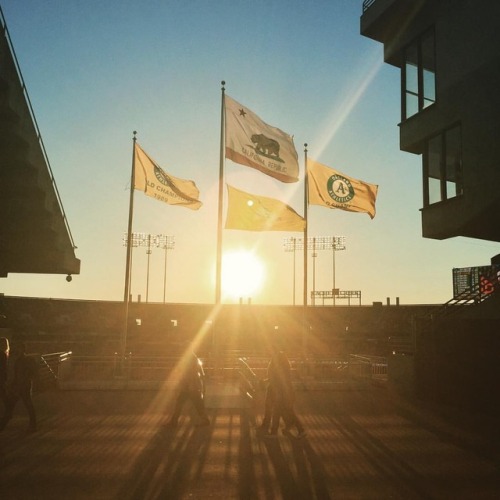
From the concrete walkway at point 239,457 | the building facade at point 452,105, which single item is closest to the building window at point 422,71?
the building facade at point 452,105

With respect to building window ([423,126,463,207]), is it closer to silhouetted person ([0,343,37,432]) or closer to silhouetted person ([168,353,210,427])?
silhouetted person ([168,353,210,427])

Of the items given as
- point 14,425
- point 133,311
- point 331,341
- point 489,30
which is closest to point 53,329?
point 133,311

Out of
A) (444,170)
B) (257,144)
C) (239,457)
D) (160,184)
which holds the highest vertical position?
(257,144)

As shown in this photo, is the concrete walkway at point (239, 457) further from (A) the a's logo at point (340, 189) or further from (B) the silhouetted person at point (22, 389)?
(A) the a's logo at point (340, 189)

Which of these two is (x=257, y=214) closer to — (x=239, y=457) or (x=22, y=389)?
(x=22, y=389)

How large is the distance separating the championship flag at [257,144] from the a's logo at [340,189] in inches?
71.7

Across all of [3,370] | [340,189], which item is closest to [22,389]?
[3,370]

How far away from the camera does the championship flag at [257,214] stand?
706 inches

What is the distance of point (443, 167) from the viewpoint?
1995 cm

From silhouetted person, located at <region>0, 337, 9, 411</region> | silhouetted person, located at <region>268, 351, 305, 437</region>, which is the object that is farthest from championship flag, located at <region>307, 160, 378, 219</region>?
silhouetted person, located at <region>0, 337, 9, 411</region>

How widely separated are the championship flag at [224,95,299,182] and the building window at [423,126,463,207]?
5.51 m

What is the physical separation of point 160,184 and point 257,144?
381 cm

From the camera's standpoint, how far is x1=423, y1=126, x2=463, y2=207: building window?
19594mm

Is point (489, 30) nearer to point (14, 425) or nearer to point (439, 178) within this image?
point (439, 178)
